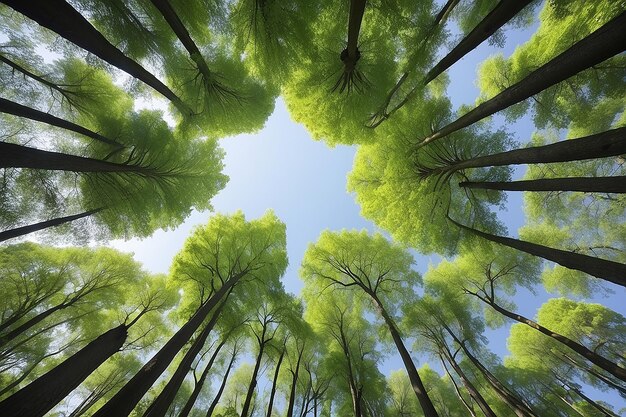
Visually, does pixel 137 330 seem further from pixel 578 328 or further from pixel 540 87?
pixel 578 328

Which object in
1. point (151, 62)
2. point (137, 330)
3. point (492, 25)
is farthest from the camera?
point (137, 330)

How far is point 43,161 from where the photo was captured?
4.74 metres

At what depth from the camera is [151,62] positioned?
21.8ft

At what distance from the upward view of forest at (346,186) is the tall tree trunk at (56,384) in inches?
1.0

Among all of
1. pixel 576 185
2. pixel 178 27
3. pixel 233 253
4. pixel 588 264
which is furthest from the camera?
pixel 233 253

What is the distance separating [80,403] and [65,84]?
16.0 meters

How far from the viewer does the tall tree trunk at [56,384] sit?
275 centimetres

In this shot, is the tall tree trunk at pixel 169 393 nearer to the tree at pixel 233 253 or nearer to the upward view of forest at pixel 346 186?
the upward view of forest at pixel 346 186

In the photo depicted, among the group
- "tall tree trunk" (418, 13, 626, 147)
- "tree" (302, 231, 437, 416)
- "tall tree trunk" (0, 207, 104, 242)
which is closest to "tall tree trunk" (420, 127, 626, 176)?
"tall tree trunk" (418, 13, 626, 147)

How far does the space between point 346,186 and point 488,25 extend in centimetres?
688

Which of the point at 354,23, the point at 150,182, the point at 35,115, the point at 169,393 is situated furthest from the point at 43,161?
the point at 354,23

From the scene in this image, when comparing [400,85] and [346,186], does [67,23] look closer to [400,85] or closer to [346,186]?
[400,85]

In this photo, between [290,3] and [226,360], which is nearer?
[290,3]

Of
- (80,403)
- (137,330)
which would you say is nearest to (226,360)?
(137,330)
